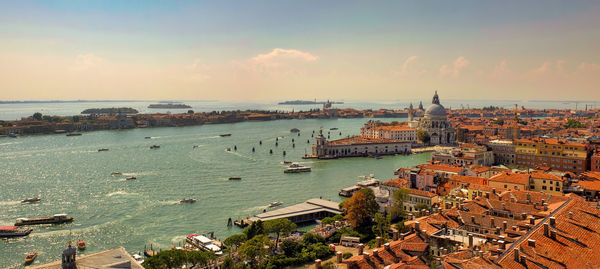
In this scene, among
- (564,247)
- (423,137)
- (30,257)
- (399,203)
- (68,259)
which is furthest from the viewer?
(423,137)

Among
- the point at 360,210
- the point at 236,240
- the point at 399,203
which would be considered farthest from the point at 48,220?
the point at 399,203

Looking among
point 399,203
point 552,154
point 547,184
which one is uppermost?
point 552,154

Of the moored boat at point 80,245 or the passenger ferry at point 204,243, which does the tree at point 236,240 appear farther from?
the moored boat at point 80,245

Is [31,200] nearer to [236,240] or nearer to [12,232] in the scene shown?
[12,232]

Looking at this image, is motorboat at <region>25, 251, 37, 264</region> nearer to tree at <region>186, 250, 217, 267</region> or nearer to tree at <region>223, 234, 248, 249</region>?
tree at <region>186, 250, 217, 267</region>

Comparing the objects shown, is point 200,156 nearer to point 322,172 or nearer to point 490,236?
point 322,172

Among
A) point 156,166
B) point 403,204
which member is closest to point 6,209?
point 156,166

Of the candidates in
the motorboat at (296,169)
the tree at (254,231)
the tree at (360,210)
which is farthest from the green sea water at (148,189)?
the tree at (360,210)

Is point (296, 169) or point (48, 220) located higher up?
→ point (296, 169)
